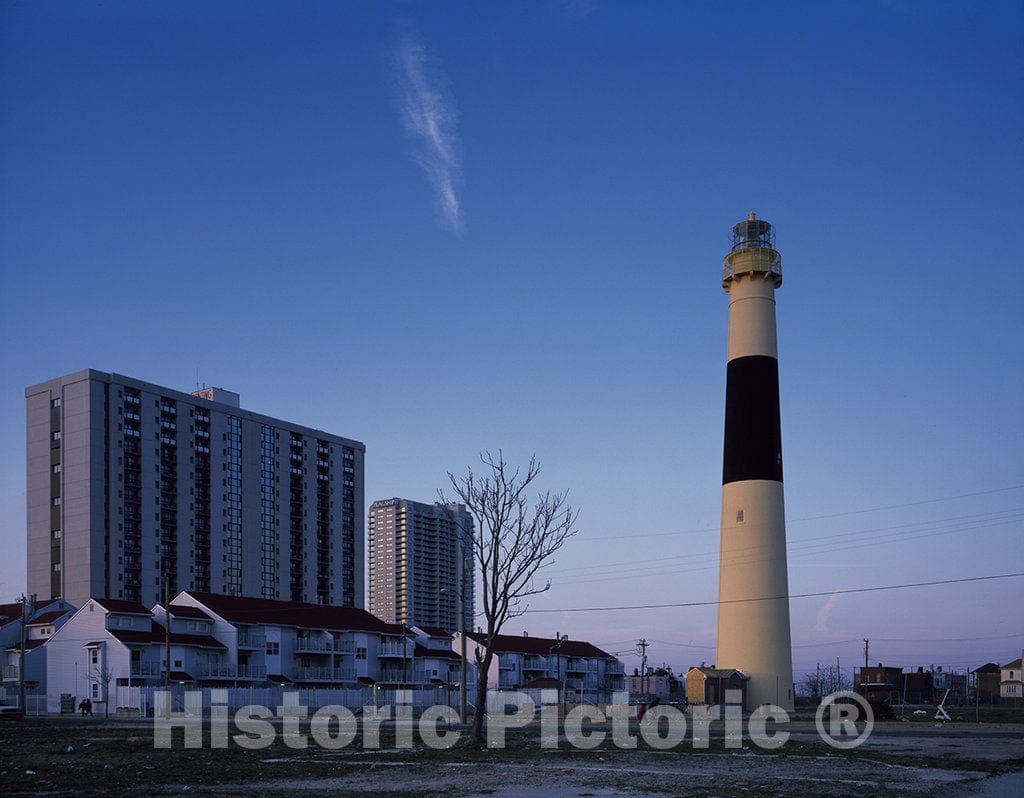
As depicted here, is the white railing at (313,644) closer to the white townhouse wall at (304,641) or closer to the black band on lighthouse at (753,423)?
the white townhouse wall at (304,641)

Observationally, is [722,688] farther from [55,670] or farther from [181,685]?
[55,670]

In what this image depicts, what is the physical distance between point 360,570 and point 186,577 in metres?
36.2

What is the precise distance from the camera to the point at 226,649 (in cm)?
8569

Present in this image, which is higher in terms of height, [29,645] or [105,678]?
[29,645]

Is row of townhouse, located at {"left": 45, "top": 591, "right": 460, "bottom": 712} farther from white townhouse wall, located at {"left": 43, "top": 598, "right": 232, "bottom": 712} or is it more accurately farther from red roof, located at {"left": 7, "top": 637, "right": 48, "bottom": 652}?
red roof, located at {"left": 7, "top": 637, "right": 48, "bottom": 652}

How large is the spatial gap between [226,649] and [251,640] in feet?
8.07

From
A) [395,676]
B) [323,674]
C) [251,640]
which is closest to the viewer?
[251,640]

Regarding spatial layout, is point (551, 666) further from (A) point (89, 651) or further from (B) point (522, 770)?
(B) point (522, 770)

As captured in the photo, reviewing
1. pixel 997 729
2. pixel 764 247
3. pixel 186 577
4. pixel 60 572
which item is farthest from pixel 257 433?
pixel 997 729

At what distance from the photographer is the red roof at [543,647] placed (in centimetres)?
11556

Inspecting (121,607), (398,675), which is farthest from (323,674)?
(121,607)

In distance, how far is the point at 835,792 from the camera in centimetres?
1905

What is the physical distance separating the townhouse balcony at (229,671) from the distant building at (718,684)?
41.8 meters

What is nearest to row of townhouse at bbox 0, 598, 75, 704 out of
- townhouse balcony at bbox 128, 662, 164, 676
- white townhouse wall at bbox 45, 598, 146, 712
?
white townhouse wall at bbox 45, 598, 146, 712
